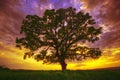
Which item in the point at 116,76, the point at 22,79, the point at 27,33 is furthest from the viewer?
the point at 27,33

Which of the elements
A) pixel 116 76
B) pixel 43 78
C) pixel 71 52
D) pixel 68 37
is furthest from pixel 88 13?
pixel 43 78

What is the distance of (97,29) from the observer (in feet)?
123

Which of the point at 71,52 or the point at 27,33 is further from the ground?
the point at 27,33

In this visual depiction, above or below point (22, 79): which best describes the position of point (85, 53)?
above

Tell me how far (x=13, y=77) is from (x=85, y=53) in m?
26.9

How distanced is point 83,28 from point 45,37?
8.09m

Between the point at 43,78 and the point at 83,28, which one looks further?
the point at 83,28

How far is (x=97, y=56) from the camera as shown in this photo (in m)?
37.3

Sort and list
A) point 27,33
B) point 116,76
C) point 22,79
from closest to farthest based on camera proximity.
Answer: point 22,79, point 116,76, point 27,33

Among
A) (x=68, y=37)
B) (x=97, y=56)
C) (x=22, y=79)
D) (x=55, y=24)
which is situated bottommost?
(x=22, y=79)

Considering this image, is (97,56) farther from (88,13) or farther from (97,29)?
(88,13)

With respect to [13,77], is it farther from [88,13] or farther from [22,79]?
[88,13]

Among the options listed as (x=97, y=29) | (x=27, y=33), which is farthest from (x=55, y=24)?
(x=97, y=29)

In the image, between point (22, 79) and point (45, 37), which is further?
point (45, 37)
